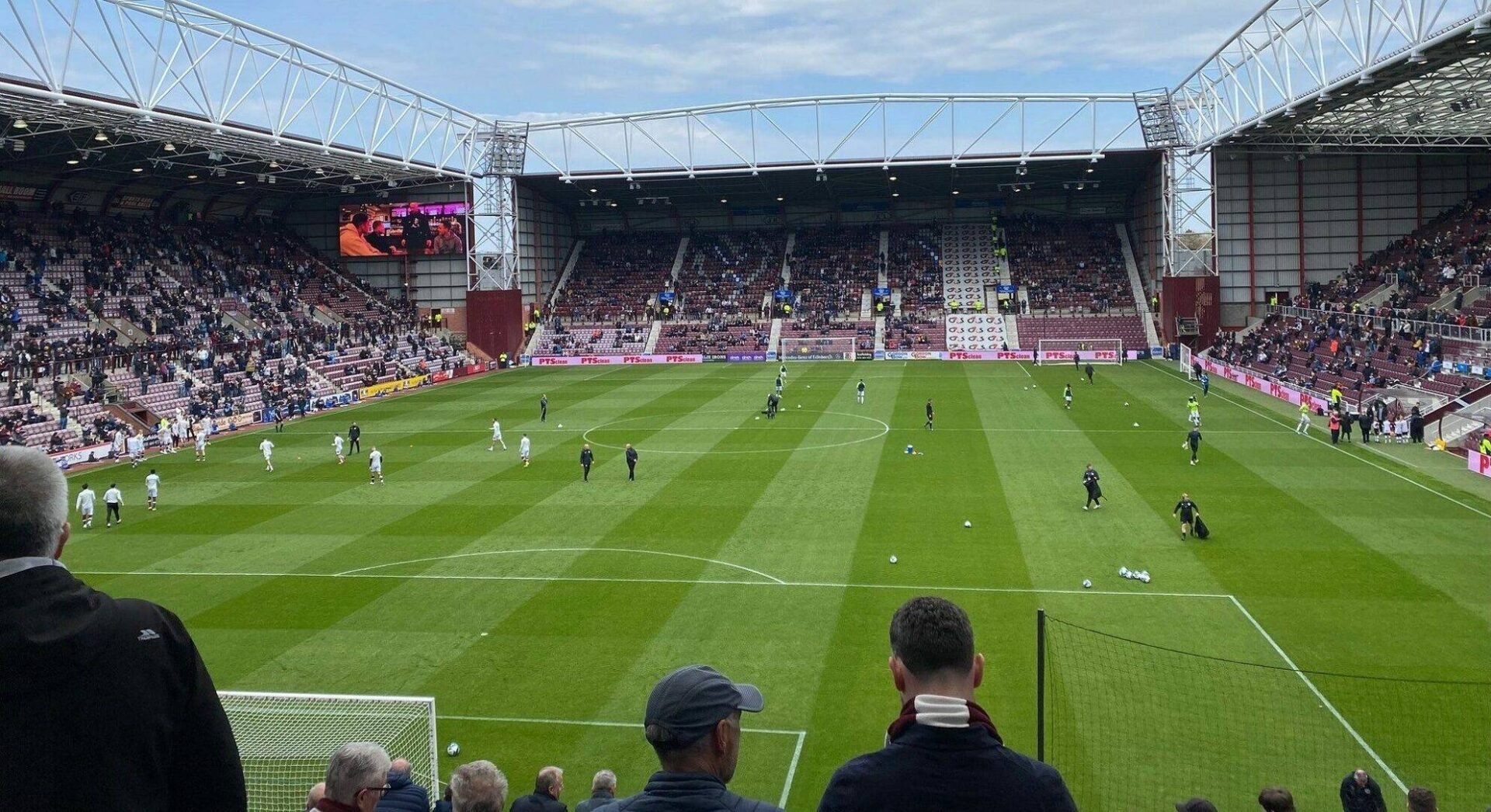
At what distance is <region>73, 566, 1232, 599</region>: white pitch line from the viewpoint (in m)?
19.0

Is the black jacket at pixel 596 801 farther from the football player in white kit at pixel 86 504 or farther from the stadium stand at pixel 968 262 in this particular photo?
the stadium stand at pixel 968 262

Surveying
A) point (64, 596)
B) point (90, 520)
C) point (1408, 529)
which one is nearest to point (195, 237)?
point (90, 520)

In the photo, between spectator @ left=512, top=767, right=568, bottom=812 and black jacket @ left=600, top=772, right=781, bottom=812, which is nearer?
black jacket @ left=600, top=772, right=781, bottom=812

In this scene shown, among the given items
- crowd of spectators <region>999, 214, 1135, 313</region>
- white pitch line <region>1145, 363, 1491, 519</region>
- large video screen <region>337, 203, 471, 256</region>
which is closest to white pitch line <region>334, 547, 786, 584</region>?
white pitch line <region>1145, 363, 1491, 519</region>

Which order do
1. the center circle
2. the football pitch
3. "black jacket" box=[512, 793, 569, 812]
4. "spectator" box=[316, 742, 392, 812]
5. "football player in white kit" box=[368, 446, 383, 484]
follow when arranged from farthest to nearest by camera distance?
the center circle < "football player in white kit" box=[368, 446, 383, 484] < the football pitch < "black jacket" box=[512, 793, 569, 812] < "spectator" box=[316, 742, 392, 812]

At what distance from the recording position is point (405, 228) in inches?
2958

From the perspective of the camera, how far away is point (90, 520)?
27109mm

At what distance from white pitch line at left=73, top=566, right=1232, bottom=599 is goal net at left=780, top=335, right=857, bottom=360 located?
53.7 meters

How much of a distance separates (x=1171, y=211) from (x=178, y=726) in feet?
235

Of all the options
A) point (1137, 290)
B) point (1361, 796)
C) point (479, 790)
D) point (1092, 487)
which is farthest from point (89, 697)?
point (1137, 290)

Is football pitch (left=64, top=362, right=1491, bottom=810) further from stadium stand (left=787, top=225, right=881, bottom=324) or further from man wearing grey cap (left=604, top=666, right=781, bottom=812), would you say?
stadium stand (left=787, top=225, right=881, bottom=324)

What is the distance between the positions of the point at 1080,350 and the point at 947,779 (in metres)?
69.2

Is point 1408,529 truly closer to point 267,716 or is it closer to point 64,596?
point 267,716

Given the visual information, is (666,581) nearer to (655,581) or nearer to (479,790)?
(655,581)
